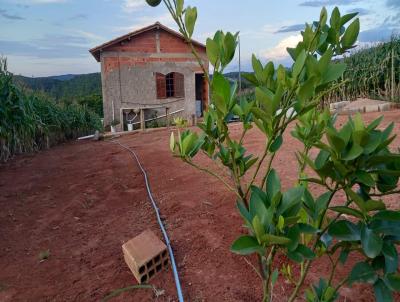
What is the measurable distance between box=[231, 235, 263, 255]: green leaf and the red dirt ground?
107 cm

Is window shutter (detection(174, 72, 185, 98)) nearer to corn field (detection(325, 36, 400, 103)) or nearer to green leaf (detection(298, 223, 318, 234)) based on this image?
corn field (detection(325, 36, 400, 103))

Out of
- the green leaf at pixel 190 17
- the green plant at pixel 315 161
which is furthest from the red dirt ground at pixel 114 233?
the green leaf at pixel 190 17

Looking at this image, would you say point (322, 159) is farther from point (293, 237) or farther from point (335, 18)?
point (335, 18)

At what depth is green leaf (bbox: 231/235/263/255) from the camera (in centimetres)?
70

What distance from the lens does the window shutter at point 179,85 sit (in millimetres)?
12789

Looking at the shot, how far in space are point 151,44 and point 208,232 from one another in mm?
10898

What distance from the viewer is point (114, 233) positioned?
98.2 inches

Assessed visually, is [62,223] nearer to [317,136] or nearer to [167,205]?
[167,205]

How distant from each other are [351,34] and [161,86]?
469 inches

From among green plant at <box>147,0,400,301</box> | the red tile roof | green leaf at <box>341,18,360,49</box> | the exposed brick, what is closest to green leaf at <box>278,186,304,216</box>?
green plant at <box>147,0,400,301</box>

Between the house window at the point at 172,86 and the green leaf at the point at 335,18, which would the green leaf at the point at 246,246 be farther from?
the house window at the point at 172,86

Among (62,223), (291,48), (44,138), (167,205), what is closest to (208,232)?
(167,205)

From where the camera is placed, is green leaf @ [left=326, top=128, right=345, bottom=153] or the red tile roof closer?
green leaf @ [left=326, top=128, right=345, bottom=153]

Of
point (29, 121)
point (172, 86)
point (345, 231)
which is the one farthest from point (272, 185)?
point (172, 86)
